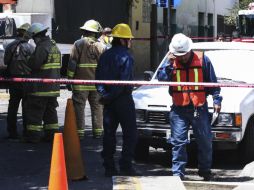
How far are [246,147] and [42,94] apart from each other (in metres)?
3.29

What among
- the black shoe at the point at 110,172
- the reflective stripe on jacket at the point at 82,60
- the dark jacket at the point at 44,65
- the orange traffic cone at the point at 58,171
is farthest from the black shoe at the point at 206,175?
the reflective stripe on jacket at the point at 82,60

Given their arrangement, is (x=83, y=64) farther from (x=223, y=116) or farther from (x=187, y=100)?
(x=187, y=100)

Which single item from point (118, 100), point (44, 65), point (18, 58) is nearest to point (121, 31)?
point (118, 100)

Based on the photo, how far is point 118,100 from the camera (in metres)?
8.56

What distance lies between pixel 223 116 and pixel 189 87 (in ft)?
3.88

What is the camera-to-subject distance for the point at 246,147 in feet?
31.5

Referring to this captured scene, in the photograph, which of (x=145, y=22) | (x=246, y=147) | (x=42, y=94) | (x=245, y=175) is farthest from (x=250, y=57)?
(x=145, y=22)

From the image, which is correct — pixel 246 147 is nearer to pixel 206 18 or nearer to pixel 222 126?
Answer: pixel 222 126

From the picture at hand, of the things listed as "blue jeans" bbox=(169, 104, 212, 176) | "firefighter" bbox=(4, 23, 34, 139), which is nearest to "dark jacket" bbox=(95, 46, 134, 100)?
"blue jeans" bbox=(169, 104, 212, 176)

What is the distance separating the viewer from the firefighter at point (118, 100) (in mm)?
8555

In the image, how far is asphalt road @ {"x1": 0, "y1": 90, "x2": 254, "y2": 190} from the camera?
27.3 feet

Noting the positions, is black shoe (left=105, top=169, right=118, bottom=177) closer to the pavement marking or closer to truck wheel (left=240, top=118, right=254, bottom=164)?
the pavement marking

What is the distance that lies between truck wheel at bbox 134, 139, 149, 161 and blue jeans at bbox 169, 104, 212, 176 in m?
1.69

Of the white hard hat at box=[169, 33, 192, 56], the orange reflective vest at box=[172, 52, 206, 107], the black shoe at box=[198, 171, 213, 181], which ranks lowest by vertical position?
the black shoe at box=[198, 171, 213, 181]
